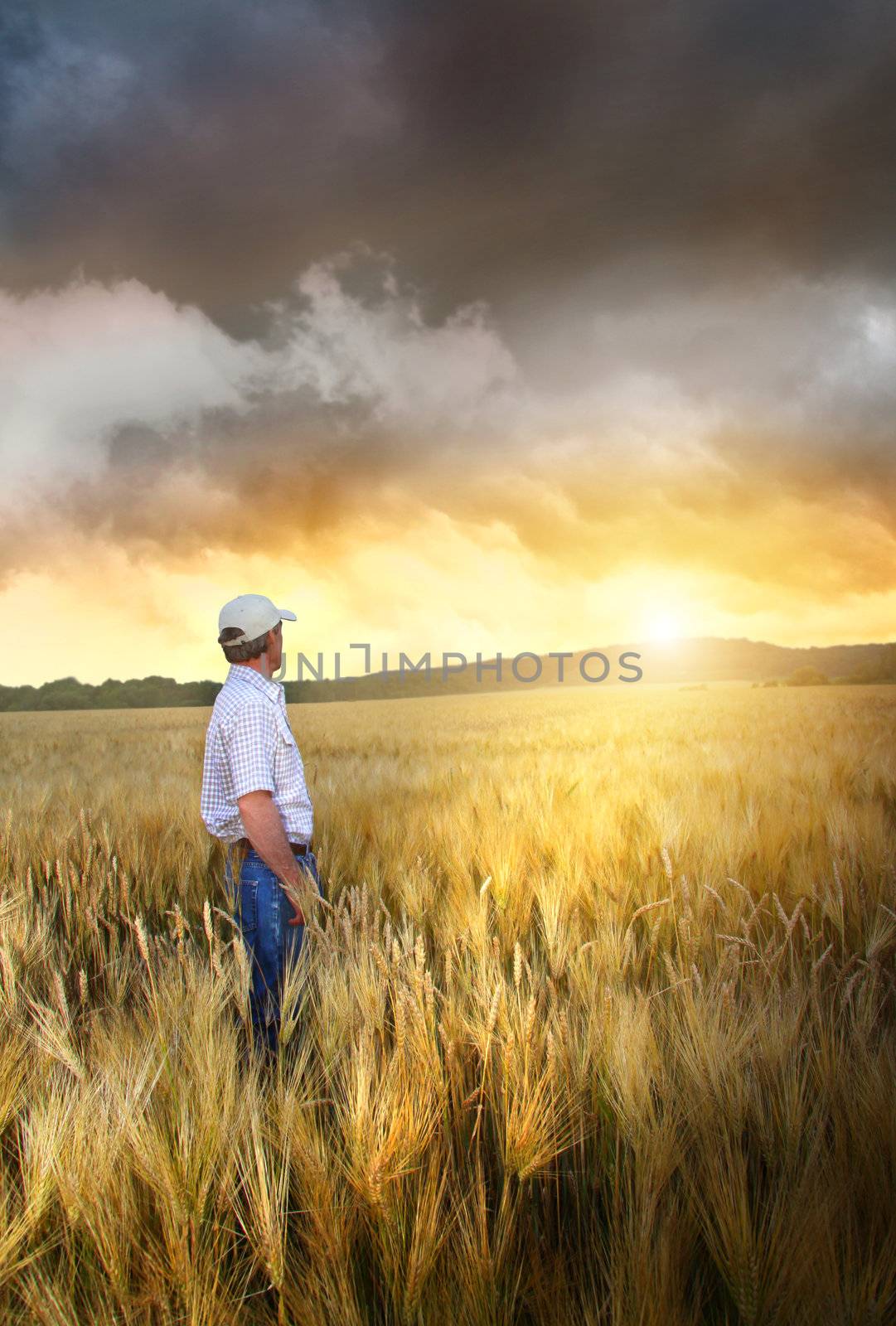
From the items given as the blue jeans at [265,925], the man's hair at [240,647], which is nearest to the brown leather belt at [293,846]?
the blue jeans at [265,925]

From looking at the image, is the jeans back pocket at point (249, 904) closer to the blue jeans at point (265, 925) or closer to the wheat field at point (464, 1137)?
the blue jeans at point (265, 925)

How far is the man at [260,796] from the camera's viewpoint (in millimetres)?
2418

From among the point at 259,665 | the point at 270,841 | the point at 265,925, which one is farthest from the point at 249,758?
the point at 265,925

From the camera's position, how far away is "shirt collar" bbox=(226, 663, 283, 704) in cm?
260

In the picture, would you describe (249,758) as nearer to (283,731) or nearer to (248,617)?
(283,731)

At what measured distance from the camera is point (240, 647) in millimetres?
2656

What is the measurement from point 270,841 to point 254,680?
565 millimetres

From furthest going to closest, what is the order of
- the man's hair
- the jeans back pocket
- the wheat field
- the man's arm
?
the man's hair < the jeans back pocket < the man's arm < the wheat field

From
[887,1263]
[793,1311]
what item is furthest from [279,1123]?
[887,1263]

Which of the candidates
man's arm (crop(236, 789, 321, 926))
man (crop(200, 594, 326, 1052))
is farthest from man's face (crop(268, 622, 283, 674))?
man's arm (crop(236, 789, 321, 926))

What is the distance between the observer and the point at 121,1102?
128cm

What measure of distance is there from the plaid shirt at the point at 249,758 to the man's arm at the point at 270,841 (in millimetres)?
38

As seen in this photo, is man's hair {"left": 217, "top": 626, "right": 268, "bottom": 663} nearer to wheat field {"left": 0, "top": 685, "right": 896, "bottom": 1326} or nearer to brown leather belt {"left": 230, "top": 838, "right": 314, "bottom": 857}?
brown leather belt {"left": 230, "top": 838, "right": 314, "bottom": 857}

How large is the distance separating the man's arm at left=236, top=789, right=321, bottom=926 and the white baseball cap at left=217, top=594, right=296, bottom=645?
568mm
